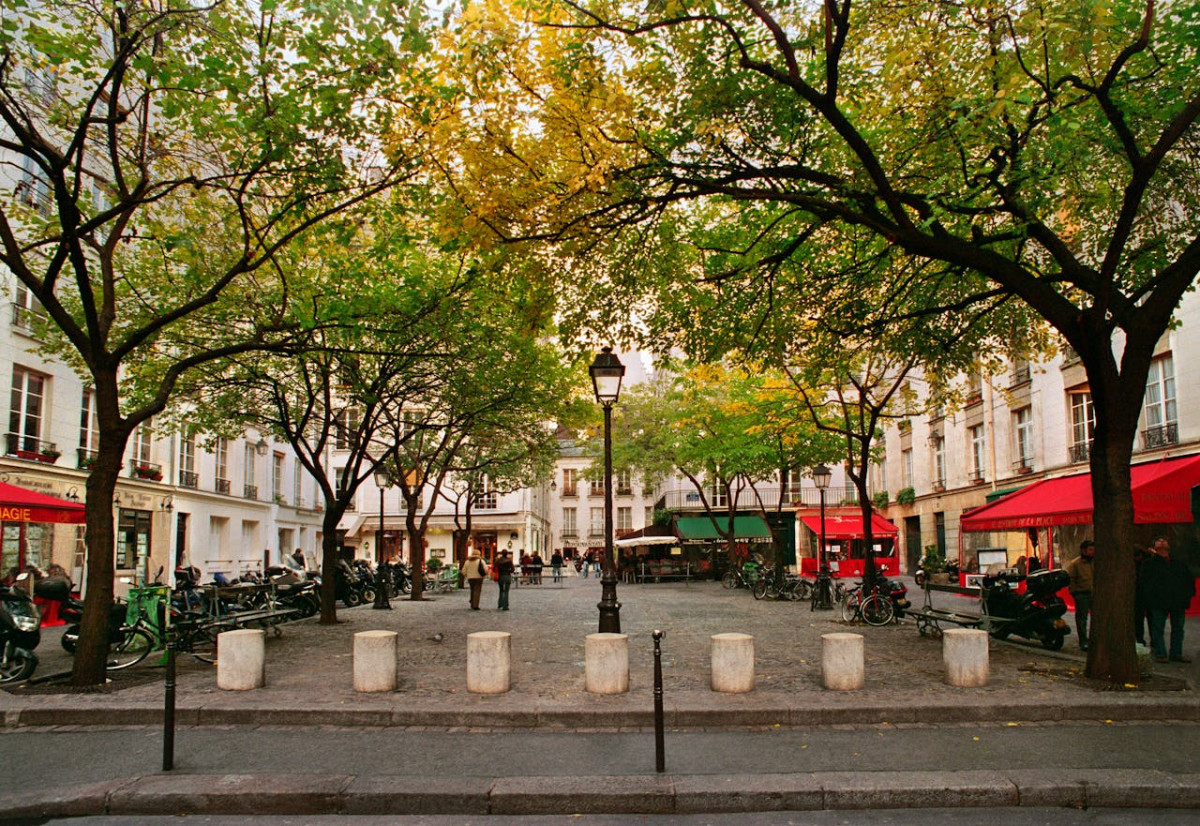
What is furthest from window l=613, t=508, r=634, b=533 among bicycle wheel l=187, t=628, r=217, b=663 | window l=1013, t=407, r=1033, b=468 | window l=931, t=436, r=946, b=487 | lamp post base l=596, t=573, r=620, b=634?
lamp post base l=596, t=573, r=620, b=634

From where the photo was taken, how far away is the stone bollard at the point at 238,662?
9469 millimetres

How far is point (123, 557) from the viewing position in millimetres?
24969

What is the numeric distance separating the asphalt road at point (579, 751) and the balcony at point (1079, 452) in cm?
1600

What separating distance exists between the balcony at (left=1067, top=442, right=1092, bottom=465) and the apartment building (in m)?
0.03

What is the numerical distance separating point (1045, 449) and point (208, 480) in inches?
1068

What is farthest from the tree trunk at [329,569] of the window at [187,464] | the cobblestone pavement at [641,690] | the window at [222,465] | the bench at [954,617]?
the window at [222,465]

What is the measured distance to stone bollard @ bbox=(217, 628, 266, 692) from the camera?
947cm

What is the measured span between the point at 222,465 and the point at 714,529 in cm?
2141

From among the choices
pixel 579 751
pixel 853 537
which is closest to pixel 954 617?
pixel 579 751

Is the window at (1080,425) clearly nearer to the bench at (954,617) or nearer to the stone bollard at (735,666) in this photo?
the bench at (954,617)

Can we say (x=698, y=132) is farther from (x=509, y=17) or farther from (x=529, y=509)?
(x=529, y=509)

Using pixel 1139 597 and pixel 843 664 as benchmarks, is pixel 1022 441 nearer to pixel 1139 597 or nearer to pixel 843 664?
pixel 1139 597


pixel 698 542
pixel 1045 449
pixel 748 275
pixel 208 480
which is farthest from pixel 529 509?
pixel 748 275

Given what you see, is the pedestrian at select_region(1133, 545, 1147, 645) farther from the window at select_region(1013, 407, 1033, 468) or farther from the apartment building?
the window at select_region(1013, 407, 1033, 468)
